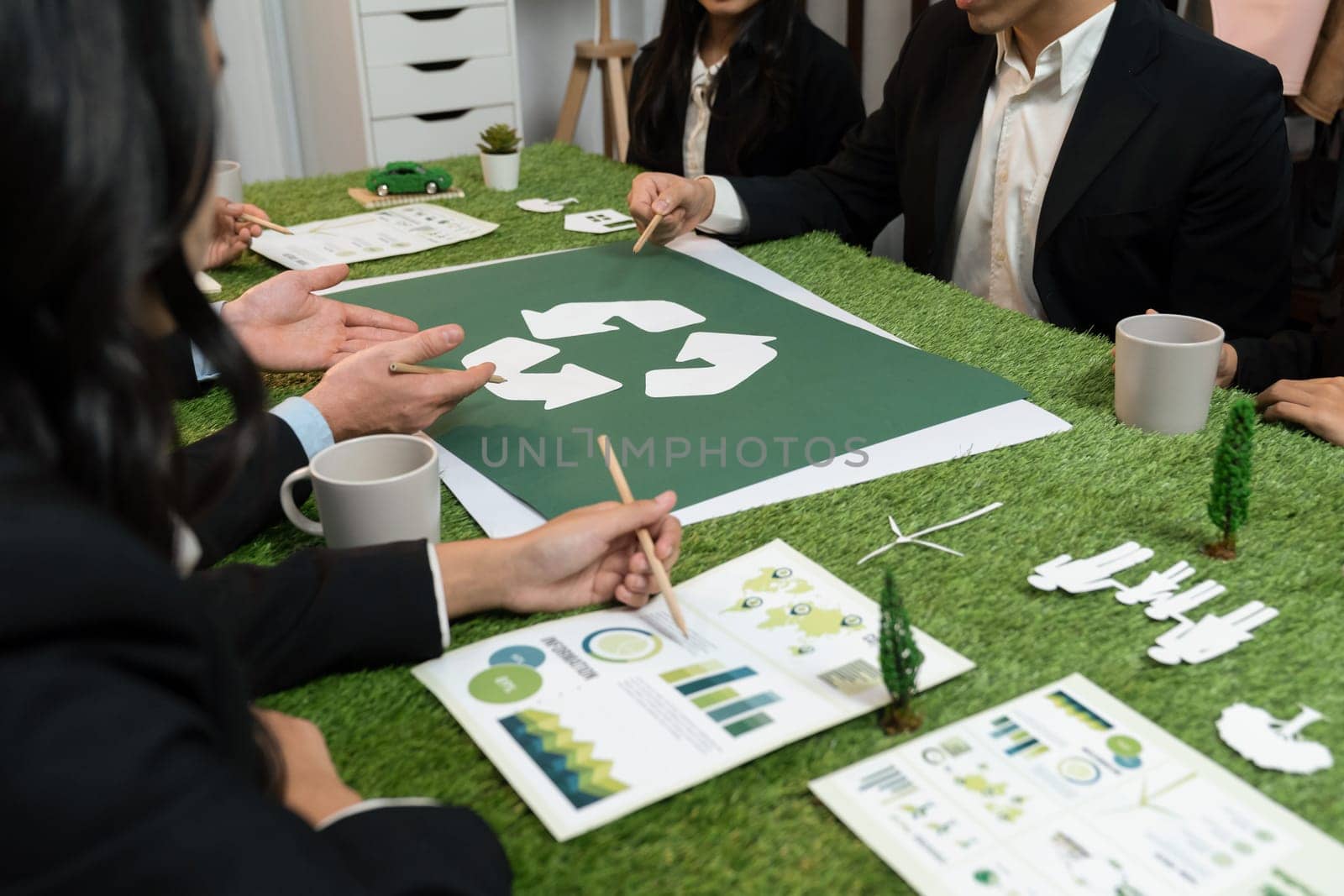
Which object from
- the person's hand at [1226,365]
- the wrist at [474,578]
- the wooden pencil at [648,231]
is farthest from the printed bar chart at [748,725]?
the wooden pencil at [648,231]

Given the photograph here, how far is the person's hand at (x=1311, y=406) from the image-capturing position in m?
1.11

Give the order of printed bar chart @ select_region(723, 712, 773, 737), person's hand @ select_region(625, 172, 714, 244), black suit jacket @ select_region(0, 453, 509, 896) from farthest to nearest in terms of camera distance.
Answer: person's hand @ select_region(625, 172, 714, 244) < printed bar chart @ select_region(723, 712, 773, 737) < black suit jacket @ select_region(0, 453, 509, 896)

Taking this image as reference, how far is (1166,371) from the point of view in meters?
1.09

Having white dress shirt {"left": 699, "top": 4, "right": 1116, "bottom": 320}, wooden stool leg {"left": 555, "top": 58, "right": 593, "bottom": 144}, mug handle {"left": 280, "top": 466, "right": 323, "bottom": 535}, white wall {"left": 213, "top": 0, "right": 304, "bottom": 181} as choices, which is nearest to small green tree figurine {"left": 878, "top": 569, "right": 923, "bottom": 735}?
mug handle {"left": 280, "top": 466, "right": 323, "bottom": 535}

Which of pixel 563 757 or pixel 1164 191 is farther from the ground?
pixel 1164 191

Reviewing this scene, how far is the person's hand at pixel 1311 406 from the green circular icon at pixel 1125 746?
55 cm

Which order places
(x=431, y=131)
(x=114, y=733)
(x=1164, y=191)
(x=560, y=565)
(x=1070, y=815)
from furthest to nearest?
1. (x=431, y=131)
2. (x=1164, y=191)
3. (x=560, y=565)
4. (x=1070, y=815)
5. (x=114, y=733)

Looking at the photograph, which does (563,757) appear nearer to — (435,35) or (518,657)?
(518,657)

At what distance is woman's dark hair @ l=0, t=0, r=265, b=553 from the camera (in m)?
0.46

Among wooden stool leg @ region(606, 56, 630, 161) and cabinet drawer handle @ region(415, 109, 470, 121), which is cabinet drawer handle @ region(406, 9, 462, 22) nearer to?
cabinet drawer handle @ region(415, 109, 470, 121)

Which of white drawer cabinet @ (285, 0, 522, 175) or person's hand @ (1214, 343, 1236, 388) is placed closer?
person's hand @ (1214, 343, 1236, 388)

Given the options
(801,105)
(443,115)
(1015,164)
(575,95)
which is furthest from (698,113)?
(443,115)

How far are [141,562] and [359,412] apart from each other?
0.64m

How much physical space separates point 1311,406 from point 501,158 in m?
1.35
